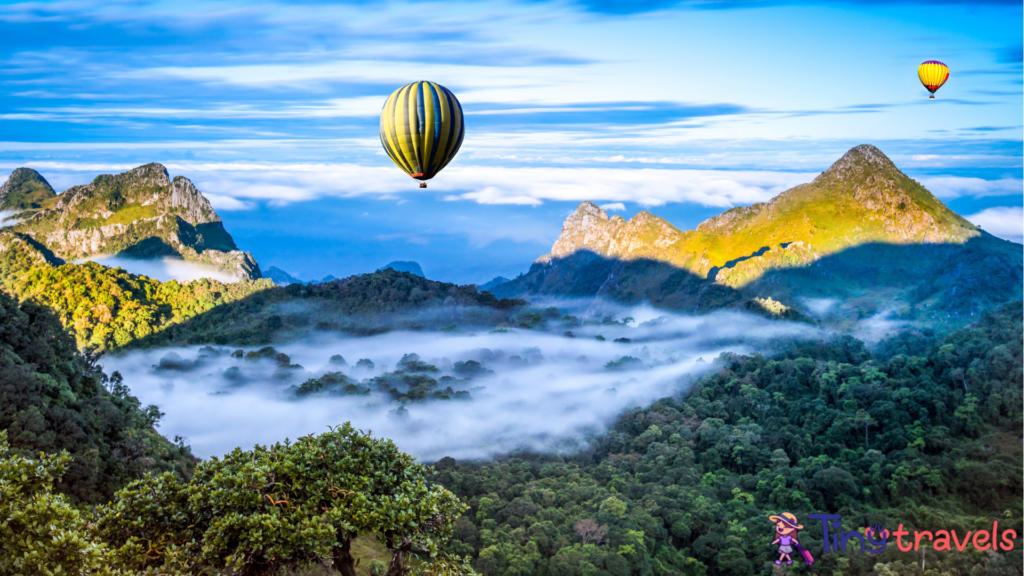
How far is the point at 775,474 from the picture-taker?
2746 inches

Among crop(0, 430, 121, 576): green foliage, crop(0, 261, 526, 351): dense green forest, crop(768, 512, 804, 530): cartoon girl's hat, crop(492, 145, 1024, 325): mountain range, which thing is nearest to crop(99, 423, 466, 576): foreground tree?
crop(0, 430, 121, 576): green foliage

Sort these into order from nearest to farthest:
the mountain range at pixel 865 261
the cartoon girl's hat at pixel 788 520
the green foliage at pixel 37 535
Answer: the green foliage at pixel 37 535 → the cartoon girl's hat at pixel 788 520 → the mountain range at pixel 865 261

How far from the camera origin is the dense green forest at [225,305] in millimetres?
129500

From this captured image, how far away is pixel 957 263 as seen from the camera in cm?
16050

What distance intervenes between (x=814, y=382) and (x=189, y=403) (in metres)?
109

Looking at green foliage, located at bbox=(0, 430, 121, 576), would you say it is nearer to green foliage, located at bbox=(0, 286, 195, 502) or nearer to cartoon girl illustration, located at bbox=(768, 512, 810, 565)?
green foliage, located at bbox=(0, 286, 195, 502)

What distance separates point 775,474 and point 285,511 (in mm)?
66053

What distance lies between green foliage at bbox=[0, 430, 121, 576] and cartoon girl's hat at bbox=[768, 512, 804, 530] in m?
54.8

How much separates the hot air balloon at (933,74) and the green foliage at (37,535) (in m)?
76.0

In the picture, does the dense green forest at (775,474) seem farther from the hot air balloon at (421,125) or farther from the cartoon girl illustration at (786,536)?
the hot air balloon at (421,125)

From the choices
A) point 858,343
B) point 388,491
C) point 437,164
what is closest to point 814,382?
point 858,343

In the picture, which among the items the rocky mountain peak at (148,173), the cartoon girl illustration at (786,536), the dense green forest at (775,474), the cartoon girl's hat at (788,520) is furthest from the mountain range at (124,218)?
the cartoon girl illustration at (786,536)

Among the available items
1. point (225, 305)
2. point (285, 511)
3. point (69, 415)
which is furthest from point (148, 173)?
point (285, 511)

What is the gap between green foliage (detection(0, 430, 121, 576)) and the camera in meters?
11.6
